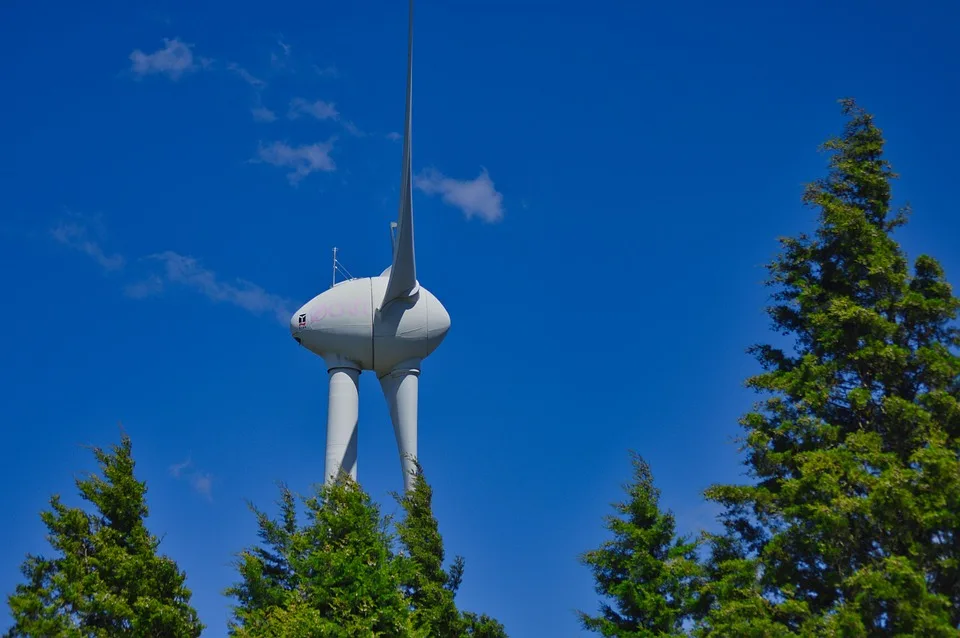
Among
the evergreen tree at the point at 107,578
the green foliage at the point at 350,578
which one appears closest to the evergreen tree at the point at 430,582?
the green foliage at the point at 350,578

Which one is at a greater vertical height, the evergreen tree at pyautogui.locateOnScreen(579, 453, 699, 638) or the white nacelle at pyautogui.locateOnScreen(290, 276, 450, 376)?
the white nacelle at pyautogui.locateOnScreen(290, 276, 450, 376)

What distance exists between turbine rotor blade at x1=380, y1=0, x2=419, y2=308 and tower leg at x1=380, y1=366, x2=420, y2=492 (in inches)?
118

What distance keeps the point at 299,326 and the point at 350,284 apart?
8.16 feet

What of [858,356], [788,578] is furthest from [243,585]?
[858,356]

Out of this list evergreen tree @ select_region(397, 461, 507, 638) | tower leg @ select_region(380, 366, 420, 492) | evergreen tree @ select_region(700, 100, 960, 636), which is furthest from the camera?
tower leg @ select_region(380, 366, 420, 492)

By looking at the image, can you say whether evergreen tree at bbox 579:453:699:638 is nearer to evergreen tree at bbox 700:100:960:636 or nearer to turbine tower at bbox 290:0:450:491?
evergreen tree at bbox 700:100:960:636

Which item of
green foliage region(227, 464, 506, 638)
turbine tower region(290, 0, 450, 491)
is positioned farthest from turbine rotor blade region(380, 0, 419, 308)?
green foliage region(227, 464, 506, 638)

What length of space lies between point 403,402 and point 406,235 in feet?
24.0

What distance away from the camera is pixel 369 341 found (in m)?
40.7

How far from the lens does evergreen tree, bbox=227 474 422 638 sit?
28578 mm

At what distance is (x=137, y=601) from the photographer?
28016 mm

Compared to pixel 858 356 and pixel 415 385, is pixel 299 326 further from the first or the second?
pixel 858 356

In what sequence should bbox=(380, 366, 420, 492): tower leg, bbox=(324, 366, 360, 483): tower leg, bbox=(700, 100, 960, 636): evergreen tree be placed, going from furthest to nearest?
bbox=(380, 366, 420, 492): tower leg < bbox=(324, 366, 360, 483): tower leg < bbox=(700, 100, 960, 636): evergreen tree

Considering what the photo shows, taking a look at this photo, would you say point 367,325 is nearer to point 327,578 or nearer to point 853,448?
point 327,578
